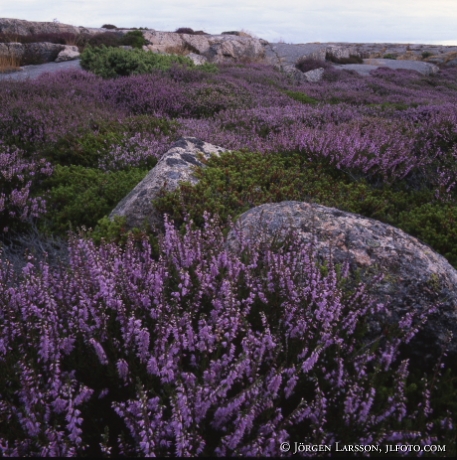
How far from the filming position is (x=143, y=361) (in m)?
2.36

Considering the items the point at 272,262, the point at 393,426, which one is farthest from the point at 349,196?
the point at 393,426

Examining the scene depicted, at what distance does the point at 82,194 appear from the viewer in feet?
19.1

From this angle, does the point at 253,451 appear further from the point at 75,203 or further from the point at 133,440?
the point at 75,203

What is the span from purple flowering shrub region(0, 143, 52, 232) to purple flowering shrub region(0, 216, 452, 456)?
2.57m

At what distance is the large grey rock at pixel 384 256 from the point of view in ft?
10.1

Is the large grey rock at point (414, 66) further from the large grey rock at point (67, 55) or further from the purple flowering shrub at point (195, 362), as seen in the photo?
the purple flowering shrub at point (195, 362)

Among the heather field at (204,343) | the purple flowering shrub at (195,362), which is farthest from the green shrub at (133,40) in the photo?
the purple flowering shrub at (195,362)

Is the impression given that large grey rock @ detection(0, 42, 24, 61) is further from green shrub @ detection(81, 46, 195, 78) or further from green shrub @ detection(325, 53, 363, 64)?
green shrub @ detection(325, 53, 363, 64)

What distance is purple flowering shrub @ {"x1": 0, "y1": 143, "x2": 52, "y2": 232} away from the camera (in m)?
5.40

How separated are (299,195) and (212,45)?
946 inches

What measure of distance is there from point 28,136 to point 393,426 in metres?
7.37

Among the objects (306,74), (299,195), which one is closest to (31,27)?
(306,74)

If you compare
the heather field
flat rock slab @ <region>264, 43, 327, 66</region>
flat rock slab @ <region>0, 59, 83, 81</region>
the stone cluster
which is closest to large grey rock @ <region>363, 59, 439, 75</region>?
flat rock slab @ <region>264, 43, 327, 66</region>

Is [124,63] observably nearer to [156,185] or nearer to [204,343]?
[156,185]
